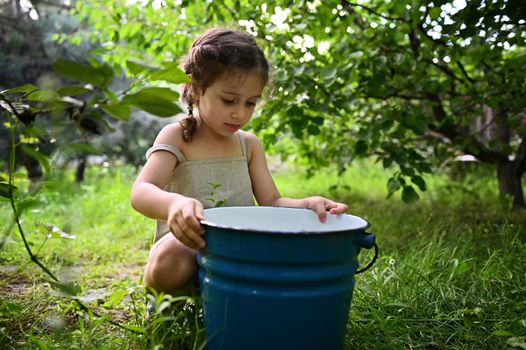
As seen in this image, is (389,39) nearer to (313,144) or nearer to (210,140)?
(210,140)

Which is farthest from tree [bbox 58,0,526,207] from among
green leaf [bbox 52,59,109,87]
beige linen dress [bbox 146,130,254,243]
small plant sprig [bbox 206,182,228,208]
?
green leaf [bbox 52,59,109,87]

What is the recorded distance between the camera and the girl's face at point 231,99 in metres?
1.59

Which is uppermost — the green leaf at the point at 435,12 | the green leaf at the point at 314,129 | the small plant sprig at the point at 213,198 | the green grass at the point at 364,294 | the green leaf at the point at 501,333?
the green leaf at the point at 435,12

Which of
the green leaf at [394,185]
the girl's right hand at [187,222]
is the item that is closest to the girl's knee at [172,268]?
the girl's right hand at [187,222]

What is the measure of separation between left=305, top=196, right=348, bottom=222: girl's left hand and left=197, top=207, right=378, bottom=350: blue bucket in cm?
21

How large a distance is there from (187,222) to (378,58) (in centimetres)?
154

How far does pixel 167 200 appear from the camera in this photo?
1.31m

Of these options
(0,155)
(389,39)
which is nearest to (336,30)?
(389,39)

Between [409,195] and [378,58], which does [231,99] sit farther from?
[409,195]

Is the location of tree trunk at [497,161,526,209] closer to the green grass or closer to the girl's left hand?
the green grass

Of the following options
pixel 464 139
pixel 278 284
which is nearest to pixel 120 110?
pixel 278 284

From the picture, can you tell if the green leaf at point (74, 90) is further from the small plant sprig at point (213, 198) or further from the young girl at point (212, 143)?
the small plant sprig at point (213, 198)

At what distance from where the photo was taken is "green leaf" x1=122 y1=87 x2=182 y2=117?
2.89 ft

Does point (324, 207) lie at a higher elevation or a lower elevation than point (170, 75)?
lower
